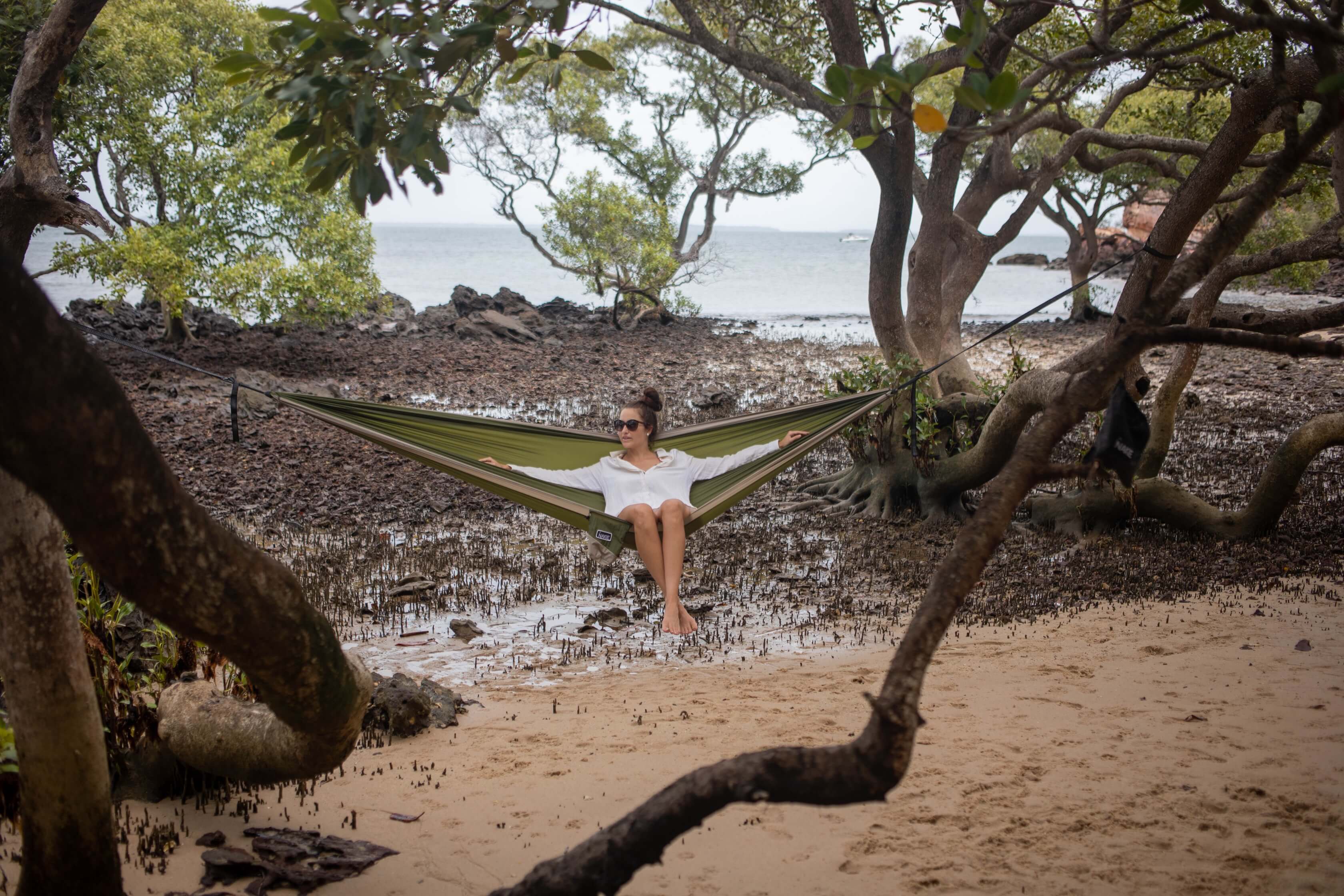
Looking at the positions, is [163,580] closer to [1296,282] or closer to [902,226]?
[902,226]

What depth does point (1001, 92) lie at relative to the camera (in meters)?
1.53

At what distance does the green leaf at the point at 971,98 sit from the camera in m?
1.54

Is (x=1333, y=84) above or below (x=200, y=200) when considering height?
below

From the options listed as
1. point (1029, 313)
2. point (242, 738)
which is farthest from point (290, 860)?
point (1029, 313)

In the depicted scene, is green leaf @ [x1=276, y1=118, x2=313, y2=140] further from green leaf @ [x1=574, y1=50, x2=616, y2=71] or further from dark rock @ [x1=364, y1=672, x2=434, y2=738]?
dark rock @ [x1=364, y1=672, x2=434, y2=738]

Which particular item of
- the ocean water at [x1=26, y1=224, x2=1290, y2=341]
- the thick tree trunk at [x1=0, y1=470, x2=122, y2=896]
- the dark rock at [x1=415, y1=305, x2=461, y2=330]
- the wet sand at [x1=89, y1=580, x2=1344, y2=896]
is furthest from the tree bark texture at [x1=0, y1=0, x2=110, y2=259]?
the dark rock at [x1=415, y1=305, x2=461, y2=330]

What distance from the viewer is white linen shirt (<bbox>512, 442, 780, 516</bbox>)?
13.6 feet

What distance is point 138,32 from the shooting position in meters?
10.5

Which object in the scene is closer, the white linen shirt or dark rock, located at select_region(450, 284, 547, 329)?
the white linen shirt

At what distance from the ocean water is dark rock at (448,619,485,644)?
951 cm

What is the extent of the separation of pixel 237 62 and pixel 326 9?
375 millimetres

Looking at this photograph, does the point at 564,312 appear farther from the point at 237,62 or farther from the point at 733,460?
the point at 237,62

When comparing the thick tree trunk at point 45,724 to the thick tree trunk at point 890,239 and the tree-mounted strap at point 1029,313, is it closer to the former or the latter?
the tree-mounted strap at point 1029,313

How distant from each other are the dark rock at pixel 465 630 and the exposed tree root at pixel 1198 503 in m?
3.05
